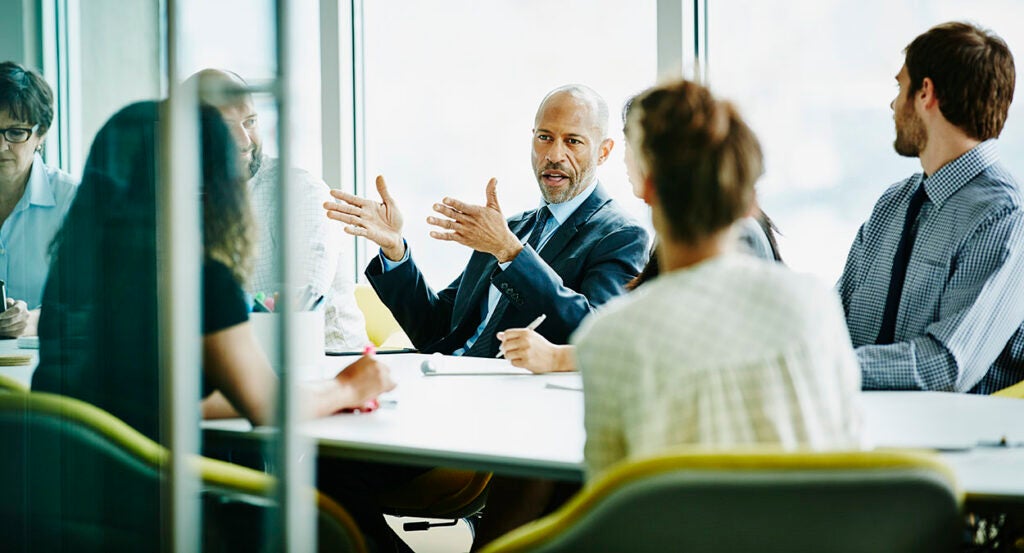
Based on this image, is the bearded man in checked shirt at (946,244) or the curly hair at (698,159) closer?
the curly hair at (698,159)

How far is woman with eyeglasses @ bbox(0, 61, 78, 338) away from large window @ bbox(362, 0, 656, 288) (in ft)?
11.1

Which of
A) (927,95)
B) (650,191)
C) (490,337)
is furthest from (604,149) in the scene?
(650,191)

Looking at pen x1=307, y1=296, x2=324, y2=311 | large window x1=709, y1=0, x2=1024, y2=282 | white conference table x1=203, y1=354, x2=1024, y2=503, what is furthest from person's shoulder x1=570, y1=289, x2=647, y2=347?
large window x1=709, y1=0, x2=1024, y2=282

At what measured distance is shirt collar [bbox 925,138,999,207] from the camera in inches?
91.4

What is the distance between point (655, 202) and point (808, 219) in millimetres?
3132

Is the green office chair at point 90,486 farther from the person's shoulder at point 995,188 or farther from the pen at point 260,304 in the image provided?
the person's shoulder at point 995,188

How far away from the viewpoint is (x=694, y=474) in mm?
1031

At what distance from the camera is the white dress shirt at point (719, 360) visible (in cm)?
113

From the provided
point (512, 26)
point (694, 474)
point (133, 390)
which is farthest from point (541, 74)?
point (694, 474)

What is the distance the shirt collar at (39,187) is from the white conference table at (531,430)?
0.22m

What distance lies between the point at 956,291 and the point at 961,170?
1.07 feet

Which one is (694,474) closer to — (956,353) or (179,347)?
(179,347)

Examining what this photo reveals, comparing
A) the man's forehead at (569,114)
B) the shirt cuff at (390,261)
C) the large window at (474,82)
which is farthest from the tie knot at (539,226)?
the large window at (474,82)

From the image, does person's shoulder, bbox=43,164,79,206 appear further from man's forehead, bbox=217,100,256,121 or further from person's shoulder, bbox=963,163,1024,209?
person's shoulder, bbox=963,163,1024,209
